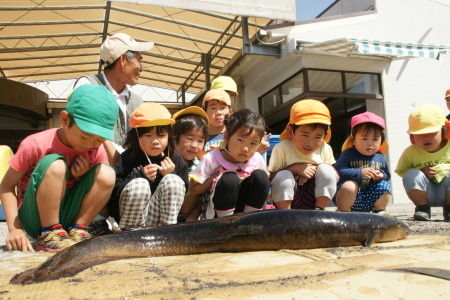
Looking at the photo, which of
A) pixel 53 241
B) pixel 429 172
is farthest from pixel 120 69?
pixel 429 172

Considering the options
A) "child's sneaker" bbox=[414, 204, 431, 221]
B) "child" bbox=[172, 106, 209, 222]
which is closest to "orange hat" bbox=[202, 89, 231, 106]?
"child" bbox=[172, 106, 209, 222]

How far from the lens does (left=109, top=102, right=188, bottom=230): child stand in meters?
2.71

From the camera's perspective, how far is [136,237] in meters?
1.96

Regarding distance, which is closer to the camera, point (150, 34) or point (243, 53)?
point (243, 53)

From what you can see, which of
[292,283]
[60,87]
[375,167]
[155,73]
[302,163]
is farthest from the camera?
[60,87]

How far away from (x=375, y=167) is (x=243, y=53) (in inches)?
214

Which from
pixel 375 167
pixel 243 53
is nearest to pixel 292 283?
pixel 375 167

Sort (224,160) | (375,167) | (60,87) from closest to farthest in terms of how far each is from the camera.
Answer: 1. (224,160)
2. (375,167)
3. (60,87)

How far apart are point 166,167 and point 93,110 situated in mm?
717

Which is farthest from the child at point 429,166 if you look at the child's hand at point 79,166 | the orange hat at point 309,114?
the child's hand at point 79,166

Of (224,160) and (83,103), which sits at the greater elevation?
(83,103)

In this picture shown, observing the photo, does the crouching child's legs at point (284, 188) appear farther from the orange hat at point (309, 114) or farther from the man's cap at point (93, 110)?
the man's cap at point (93, 110)

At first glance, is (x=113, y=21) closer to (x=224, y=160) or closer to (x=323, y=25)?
(x=323, y=25)

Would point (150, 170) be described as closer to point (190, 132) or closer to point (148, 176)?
point (148, 176)
